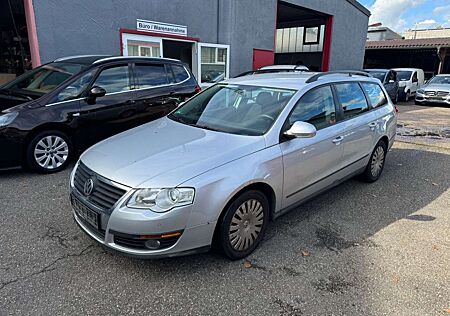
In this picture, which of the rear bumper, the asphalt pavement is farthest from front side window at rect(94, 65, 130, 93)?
the asphalt pavement

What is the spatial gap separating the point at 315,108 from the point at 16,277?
322cm

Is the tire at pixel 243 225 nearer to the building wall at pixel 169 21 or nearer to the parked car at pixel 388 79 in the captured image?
the building wall at pixel 169 21

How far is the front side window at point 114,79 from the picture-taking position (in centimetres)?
531

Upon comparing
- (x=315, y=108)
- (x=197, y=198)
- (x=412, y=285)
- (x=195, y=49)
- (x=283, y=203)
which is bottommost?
(x=412, y=285)

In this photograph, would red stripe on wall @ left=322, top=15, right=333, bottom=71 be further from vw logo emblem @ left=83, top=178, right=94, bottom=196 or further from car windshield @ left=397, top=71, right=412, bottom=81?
vw logo emblem @ left=83, top=178, right=94, bottom=196

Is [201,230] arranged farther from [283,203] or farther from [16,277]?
[16,277]

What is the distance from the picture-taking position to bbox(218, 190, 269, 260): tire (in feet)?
8.95

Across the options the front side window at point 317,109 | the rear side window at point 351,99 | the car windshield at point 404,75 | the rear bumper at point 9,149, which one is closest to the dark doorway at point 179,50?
the rear bumper at point 9,149

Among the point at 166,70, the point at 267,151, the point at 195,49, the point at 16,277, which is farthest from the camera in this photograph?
the point at 195,49

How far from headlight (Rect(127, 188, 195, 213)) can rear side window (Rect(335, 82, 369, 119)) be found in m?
2.56

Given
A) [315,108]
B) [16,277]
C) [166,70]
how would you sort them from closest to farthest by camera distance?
1. [16,277]
2. [315,108]
3. [166,70]

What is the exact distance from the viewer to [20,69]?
1069cm

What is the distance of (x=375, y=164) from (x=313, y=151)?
194cm

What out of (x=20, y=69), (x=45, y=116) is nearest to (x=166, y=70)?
(x=45, y=116)
